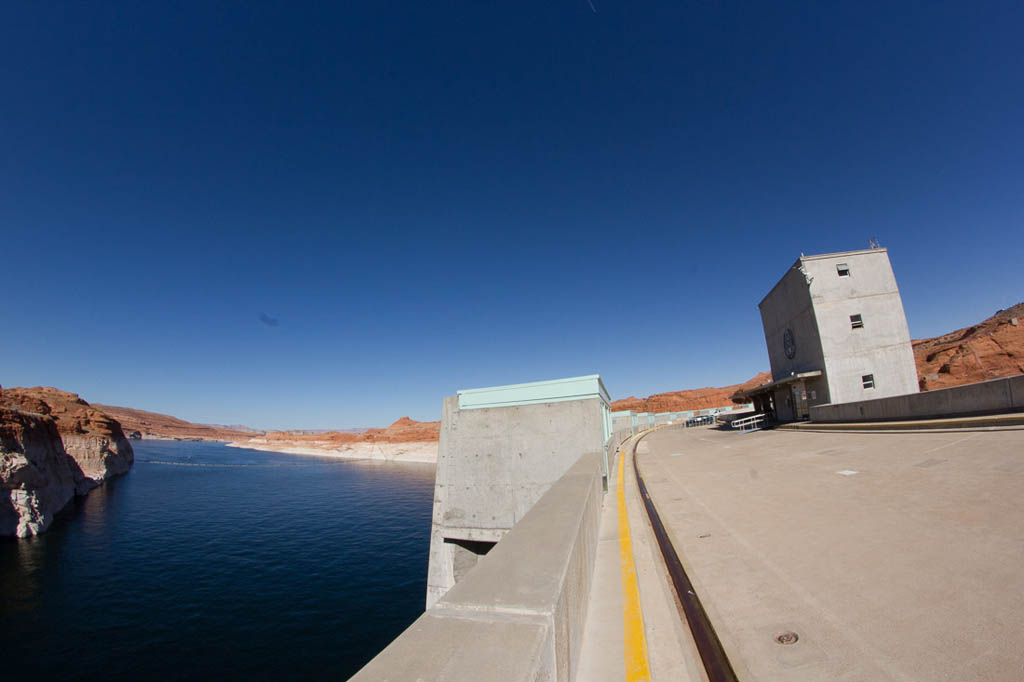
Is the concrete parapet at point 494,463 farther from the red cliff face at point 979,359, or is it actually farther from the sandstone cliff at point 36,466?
the red cliff face at point 979,359

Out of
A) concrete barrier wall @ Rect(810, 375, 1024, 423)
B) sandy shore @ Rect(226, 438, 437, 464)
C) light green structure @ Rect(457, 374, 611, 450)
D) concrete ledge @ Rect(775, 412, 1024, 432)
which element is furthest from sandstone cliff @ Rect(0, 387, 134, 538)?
concrete barrier wall @ Rect(810, 375, 1024, 423)

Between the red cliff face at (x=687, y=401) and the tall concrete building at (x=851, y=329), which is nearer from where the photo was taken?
the tall concrete building at (x=851, y=329)

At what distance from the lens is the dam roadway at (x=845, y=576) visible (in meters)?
2.75

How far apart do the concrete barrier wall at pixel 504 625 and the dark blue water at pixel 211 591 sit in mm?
11393

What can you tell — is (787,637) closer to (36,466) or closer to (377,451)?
(36,466)

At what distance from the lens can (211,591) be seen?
15.6 metres

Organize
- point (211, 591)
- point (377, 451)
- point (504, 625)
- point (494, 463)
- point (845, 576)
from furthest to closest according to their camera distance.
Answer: point (377, 451), point (211, 591), point (494, 463), point (845, 576), point (504, 625)

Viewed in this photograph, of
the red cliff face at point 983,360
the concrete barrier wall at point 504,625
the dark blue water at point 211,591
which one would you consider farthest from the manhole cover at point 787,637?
the red cliff face at point 983,360

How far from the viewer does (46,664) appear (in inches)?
434

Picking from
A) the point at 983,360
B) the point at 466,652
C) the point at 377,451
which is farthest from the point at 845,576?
the point at 377,451

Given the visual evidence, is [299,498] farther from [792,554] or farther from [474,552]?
[792,554]

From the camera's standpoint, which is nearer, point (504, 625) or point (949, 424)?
point (504, 625)

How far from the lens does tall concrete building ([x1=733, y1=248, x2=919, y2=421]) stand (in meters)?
21.0

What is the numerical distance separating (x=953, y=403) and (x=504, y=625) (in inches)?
646
